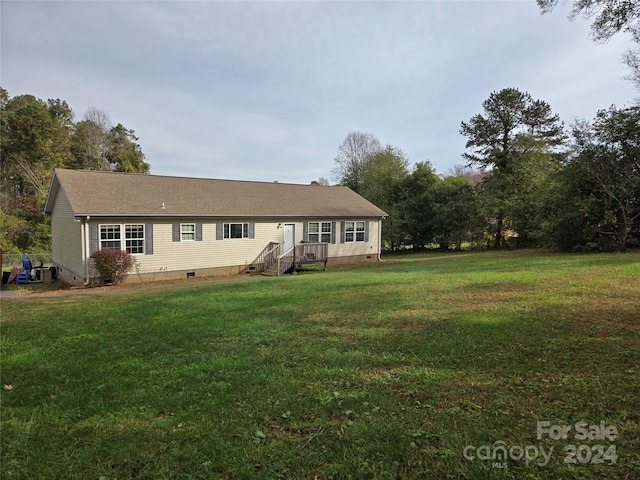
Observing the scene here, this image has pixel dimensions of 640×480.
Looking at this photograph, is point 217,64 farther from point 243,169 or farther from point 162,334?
point 243,169

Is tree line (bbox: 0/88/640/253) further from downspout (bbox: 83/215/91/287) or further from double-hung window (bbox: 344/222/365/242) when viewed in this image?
Result: downspout (bbox: 83/215/91/287)

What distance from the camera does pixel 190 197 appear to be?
17609 mm

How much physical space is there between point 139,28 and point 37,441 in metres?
13.2

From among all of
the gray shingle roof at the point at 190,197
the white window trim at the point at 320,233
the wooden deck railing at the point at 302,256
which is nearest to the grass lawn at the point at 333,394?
the gray shingle roof at the point at 190,197

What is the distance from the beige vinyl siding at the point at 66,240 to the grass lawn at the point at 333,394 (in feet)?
29.0

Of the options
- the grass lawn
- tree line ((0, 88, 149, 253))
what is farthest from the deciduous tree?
tree line ((0, 88, 149, 253))

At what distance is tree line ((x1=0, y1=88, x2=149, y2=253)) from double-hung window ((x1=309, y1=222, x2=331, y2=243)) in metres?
19.2

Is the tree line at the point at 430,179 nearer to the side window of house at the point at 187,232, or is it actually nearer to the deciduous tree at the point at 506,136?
the deciduous tree at the point at 506,136

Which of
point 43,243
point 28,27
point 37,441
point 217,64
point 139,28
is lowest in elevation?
point 37,441

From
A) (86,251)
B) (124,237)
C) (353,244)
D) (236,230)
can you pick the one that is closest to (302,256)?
(236,230)

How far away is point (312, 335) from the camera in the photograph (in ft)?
17.7

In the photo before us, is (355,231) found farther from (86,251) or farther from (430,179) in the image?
(86,251)

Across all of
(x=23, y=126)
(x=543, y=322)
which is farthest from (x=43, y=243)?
(x=543, y=322)

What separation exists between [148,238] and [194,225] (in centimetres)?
212
